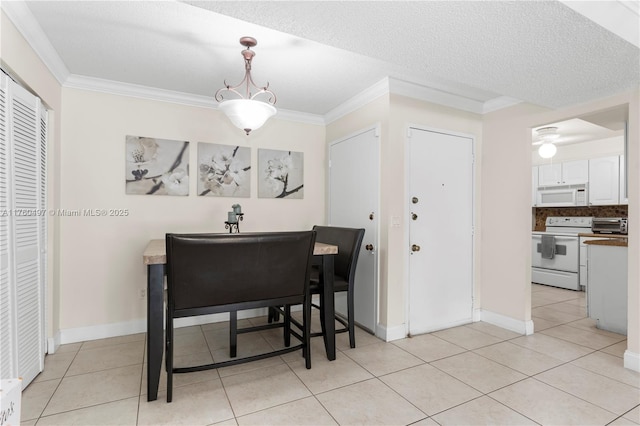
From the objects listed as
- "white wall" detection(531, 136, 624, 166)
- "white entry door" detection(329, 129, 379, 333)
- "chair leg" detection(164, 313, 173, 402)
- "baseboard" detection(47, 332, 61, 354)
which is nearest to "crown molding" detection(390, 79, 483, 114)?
"white entry door" detection(329, 129, 379, 333)

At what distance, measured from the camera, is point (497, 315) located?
335cm

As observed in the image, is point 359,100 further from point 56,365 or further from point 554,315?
point 56,365

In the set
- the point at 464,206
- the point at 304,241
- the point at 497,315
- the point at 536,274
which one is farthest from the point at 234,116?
the point at 536,274

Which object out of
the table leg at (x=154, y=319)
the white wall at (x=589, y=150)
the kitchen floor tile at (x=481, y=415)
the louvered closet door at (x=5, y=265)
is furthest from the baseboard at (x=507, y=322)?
the louvered closet door at (x=5, y=265)

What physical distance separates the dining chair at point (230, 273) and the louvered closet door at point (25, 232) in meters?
0.95

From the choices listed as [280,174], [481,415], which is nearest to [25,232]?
[280,174]

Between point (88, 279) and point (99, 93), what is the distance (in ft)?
5.62

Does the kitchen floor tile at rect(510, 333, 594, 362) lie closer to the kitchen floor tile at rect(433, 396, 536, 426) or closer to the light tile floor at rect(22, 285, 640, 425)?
the light tile floor at rect(22, 285, 640, 425)

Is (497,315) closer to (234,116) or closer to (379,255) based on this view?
(379,255)

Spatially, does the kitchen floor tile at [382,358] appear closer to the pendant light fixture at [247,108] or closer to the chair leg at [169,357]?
the chair leg at [169,357]

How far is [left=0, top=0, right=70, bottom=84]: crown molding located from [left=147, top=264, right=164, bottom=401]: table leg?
166 cm

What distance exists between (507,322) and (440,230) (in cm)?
115

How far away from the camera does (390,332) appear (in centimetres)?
295

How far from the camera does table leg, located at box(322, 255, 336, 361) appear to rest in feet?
8.21
